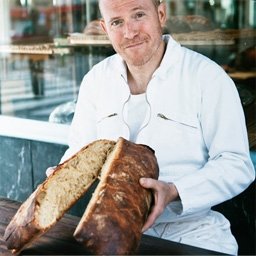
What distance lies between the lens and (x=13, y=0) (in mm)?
5227

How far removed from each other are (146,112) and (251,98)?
1246 millimetres

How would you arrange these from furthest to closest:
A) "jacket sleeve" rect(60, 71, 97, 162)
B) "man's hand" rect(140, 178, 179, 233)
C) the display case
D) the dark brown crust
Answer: the display case, "jacket sleeve" rect(60, 71, 97, 162), "man's hand" rect(140, 178, 179, 233), the dark brown crust

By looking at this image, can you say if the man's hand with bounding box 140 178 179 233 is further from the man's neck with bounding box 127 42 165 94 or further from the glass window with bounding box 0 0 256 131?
the glass window with bounding box 0 0 256 131

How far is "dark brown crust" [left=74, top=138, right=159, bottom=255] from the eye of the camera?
3.45 ft

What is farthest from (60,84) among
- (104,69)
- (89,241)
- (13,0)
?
(89,241)

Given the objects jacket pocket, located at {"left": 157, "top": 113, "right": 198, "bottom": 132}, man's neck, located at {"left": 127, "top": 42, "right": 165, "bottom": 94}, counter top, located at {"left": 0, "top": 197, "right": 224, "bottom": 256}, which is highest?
man's neck, located at {"left": 127, "top": 42, "right": 165, "bottom": 94}

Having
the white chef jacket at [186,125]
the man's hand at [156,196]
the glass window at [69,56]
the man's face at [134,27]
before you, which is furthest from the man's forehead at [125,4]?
the glass window at [69,56]

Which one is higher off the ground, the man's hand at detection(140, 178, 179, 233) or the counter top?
the man's hand at detection(140, 178, 179, 233)

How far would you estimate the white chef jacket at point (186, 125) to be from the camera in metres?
1.37

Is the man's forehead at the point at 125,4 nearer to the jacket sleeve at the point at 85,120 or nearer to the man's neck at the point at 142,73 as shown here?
the man's neck at the point at 142,73

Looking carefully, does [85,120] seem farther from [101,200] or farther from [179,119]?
[101,200]

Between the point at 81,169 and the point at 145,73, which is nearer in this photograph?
the point at 81,169

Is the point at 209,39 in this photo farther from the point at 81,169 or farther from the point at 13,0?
the point at 13,0

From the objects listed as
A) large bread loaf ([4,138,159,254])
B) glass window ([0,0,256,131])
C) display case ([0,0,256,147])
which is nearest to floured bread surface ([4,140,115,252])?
large bread loaf ([4,138,159,254])
